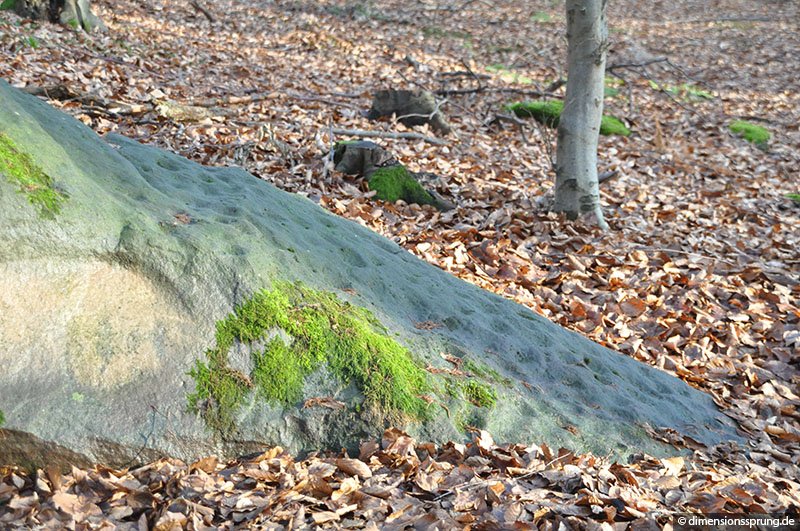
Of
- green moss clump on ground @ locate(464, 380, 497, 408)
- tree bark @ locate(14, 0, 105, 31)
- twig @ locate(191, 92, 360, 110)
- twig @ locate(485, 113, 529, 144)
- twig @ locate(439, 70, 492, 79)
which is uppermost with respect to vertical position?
tree bark @ locate(14, 0, 105, 31)

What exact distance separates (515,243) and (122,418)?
4.52 meters

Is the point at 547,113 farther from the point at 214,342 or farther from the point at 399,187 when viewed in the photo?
the point at 214,342

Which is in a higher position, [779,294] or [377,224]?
[377,224]

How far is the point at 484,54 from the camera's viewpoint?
1487 cm

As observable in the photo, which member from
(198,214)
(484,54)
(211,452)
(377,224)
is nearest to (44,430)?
(211,452)

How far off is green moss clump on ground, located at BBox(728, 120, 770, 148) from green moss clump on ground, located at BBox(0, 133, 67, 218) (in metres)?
11.3

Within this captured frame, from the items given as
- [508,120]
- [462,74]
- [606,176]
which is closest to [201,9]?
[462,74]

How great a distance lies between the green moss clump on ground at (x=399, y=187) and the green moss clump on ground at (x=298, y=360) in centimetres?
363

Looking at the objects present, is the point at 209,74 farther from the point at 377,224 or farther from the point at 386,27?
the point at 386,27

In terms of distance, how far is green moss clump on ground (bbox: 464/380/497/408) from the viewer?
11.2ft

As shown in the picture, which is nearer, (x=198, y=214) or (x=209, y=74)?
(x=198, y=214)

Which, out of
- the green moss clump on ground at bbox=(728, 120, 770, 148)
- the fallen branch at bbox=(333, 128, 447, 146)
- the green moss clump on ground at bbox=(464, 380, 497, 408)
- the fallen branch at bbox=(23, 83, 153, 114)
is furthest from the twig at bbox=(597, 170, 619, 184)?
the green moss clump on ground at bbox=(464, 380, 497, 408)

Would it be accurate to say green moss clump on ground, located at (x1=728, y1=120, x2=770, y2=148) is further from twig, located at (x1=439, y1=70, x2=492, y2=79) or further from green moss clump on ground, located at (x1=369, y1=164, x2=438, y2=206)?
green moss clump on ground, located at (x1=369, y1=164, x2=438, y2=206)

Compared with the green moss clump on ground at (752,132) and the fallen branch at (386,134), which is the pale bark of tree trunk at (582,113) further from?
the green moss clump on ground at (752,132)
